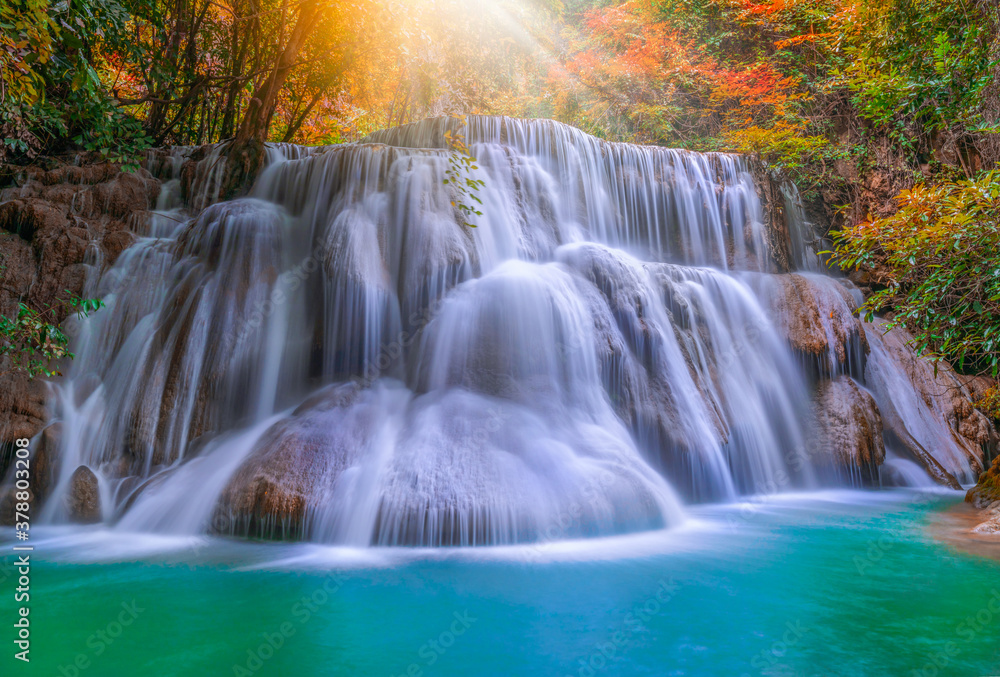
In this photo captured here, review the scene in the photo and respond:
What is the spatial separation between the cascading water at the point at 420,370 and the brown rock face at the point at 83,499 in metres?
0.17

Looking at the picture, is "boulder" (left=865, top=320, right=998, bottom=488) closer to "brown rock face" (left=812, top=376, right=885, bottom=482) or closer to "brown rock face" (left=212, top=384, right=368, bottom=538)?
"brown rock face" (left=812, top=376, right=885, bottom=482)

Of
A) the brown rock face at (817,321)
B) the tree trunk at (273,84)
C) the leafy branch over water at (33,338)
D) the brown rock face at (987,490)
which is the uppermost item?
the tree trunk at (273,84)

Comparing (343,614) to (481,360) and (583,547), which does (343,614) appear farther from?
(481,360)

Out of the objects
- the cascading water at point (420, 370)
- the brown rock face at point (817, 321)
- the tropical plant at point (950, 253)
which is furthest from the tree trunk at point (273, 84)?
the tropical plant at point (950, 253)

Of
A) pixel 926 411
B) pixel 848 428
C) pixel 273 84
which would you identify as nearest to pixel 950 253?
pixel 848 428

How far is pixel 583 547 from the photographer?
527cm

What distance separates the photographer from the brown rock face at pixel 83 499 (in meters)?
6.09

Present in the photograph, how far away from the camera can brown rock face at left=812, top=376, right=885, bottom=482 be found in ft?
29.0

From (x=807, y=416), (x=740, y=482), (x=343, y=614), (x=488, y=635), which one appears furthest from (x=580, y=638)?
(x=807, y=416)

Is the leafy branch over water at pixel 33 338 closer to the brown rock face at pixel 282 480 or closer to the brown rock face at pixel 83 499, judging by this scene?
the brown rock face at pixel 83 499

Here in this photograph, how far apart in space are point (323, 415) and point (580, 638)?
4.12 m

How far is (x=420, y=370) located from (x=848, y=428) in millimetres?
6893

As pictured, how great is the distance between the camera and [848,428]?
29.5ft

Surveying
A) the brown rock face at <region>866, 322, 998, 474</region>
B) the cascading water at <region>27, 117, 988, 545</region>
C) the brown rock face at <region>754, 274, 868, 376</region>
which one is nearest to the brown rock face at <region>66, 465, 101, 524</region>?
the cascading water at <region>27, 117, 988, 545</region>
